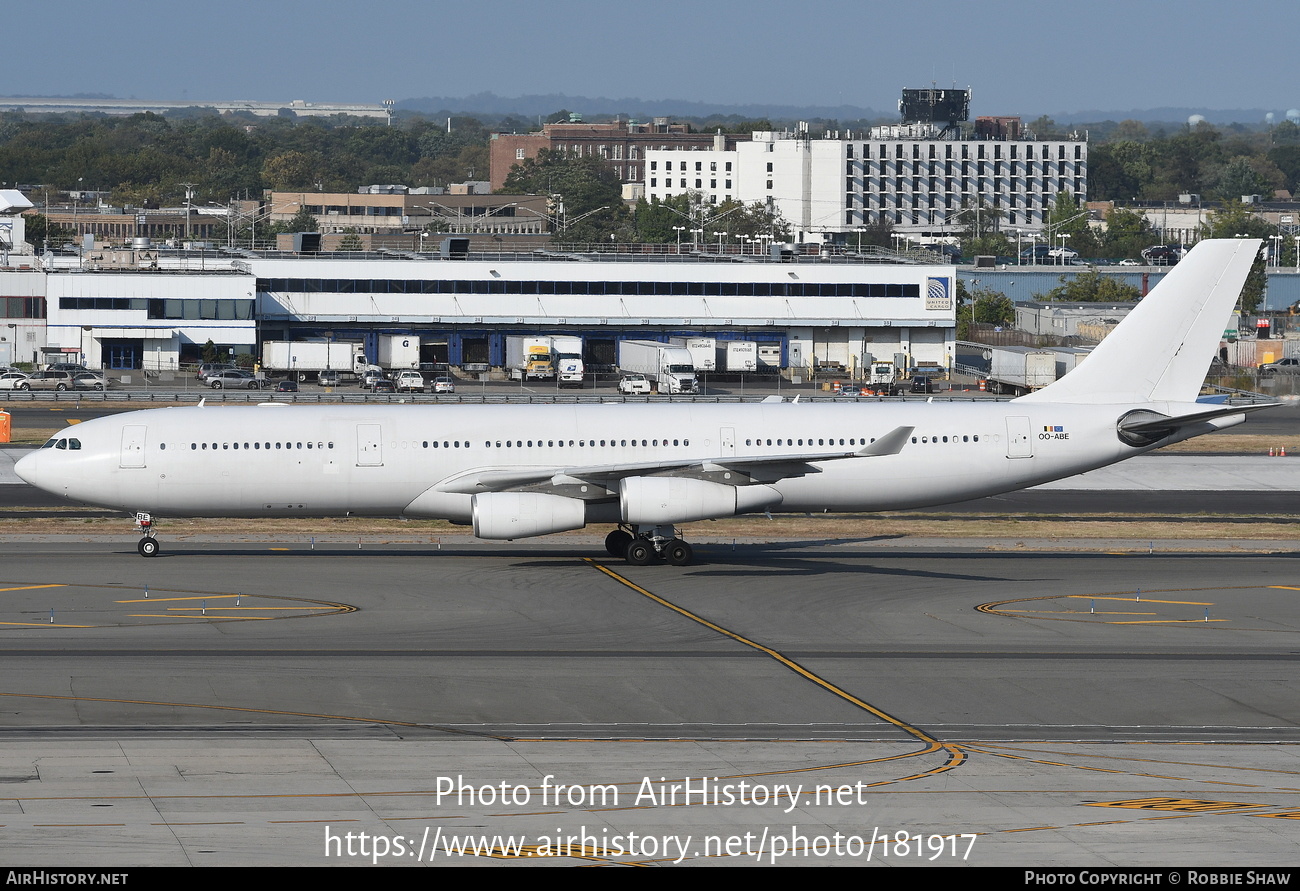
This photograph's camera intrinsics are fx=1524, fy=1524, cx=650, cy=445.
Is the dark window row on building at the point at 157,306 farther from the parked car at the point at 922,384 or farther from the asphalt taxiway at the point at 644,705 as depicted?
the asphalt taxiway at the point at 644,705

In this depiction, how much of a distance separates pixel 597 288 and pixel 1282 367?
52753 mm

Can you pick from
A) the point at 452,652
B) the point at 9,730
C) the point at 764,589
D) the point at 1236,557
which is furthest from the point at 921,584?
the point at 9,730

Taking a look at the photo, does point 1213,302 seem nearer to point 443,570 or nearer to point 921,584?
point 921,584

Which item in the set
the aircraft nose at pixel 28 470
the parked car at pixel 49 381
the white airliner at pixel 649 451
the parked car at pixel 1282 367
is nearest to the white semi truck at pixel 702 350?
the parked car at pixel 1282 367

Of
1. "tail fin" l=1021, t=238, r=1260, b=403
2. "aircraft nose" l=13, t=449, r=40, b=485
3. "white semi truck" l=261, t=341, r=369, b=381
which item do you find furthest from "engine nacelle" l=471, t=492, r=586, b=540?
"white semi truck" l=261, t=341, r=369, b=381

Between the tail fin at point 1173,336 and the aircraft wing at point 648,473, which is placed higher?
the tail fin at point 1173,336

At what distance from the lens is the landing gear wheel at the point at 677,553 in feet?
144

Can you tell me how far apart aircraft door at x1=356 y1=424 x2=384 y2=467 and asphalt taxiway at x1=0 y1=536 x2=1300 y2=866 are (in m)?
3.02

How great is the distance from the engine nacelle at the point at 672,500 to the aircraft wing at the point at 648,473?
0.82ft

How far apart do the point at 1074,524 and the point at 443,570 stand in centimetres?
2333

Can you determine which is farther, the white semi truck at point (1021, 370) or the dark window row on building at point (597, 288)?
the dark window row on building at point (597, 288)

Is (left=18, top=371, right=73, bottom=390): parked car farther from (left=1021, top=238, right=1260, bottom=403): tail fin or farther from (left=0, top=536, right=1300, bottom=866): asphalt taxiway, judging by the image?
(left=1021, top=238, right=1260, bottom=403): tail fin

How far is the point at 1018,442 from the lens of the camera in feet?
150

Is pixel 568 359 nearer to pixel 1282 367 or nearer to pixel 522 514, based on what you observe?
pixel 1282 367
